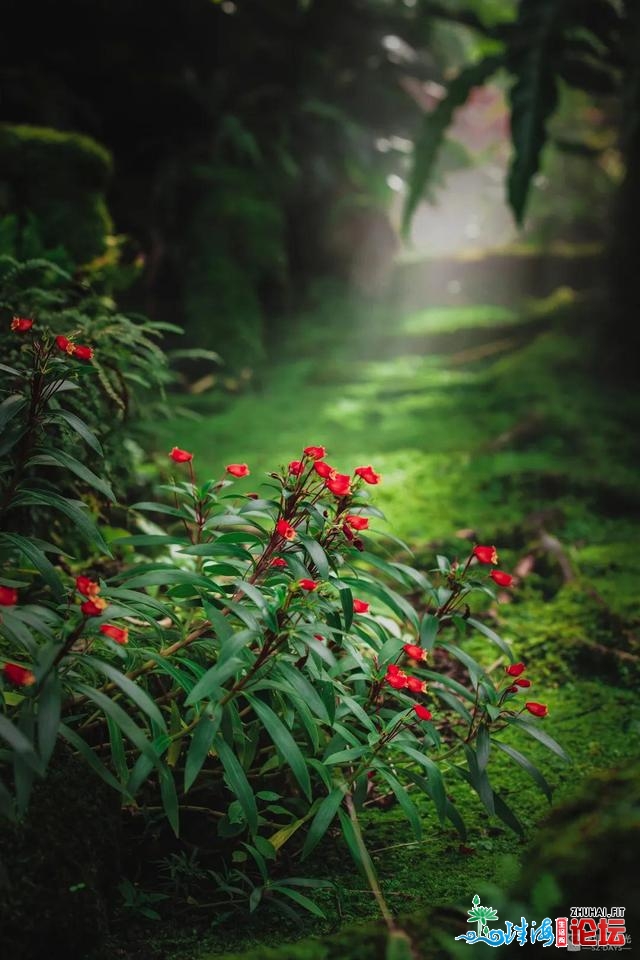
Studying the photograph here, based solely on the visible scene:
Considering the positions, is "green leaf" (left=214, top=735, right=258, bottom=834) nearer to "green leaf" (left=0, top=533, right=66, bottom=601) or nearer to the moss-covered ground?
the moss-covered ground

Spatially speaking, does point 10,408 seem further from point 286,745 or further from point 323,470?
point 286,745

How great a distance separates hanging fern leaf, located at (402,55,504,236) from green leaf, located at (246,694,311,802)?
5.48 metres

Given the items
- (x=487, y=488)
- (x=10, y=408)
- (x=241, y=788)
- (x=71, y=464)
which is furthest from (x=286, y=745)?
(x=487, y=488)

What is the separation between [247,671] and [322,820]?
0.35 meters

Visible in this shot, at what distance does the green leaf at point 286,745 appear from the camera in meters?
1.36

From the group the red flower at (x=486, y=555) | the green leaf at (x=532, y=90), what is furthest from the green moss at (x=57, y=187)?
the red flower at (x=486, y=555)

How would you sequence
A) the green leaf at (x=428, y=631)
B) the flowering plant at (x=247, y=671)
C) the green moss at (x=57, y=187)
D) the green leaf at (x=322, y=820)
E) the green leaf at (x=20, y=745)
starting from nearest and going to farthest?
the green leaf at (x=20, y=745), the flowering plant at (x=247, y=671), the green leaf at (x=322, y=820), the green leaf at (x=428, y=631), the green moss at (x=57, y=187)

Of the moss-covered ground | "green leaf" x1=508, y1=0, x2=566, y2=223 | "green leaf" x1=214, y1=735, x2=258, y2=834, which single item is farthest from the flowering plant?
"green leaf" x1=508, y1=0, x2=566, y2=223

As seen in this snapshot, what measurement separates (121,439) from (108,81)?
492 centimetres

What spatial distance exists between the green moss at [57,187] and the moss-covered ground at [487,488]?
1.18 m

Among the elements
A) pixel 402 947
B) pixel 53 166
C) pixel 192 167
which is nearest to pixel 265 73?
pixel 192 167

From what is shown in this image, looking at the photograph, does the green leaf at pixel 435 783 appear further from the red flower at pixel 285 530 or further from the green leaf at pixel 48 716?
the green leaf at pixel 48 716

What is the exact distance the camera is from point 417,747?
1.72 meters

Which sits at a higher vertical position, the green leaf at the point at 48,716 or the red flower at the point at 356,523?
the red flower at the point at 356,523
